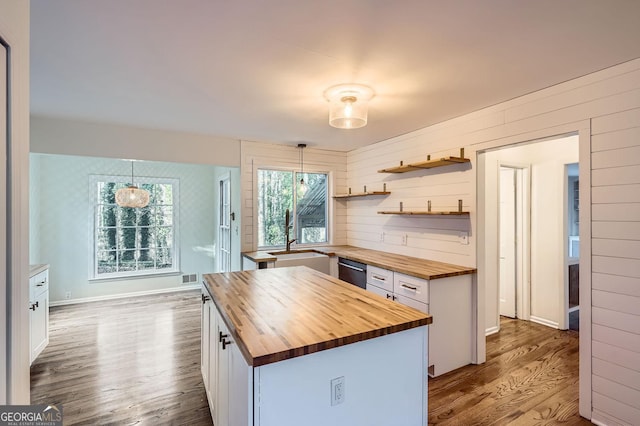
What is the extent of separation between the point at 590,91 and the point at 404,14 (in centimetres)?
161

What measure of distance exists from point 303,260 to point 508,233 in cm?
274

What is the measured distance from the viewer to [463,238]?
304 cm

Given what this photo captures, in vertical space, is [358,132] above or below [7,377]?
above

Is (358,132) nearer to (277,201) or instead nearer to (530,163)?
(277,201)

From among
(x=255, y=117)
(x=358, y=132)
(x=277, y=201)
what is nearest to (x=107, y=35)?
(x=255, y=117)

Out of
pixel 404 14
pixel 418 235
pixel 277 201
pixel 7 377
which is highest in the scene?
pixel 404 14

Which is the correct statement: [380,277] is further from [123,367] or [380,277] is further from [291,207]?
[123,367]

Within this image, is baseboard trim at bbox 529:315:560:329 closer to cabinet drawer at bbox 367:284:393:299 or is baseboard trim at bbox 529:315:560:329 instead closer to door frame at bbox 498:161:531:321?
door frame at bbox 498:161:531:321

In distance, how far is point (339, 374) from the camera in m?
1.29


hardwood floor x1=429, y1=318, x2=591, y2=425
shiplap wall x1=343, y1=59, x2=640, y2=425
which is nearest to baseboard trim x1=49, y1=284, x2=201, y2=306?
hardwood floor x1=429, y1=318, x2=591, y2=425

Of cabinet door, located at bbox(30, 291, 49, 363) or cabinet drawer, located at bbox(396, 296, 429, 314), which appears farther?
cabinet door, located at bbox(30, 291, 49, 363)

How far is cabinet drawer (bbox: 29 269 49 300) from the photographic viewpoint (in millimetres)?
2871

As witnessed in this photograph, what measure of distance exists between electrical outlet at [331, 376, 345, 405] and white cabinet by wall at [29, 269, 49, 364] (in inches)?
124

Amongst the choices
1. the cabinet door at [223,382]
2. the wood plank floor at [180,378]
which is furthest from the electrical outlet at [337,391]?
the wood plank floor at [180,378]
